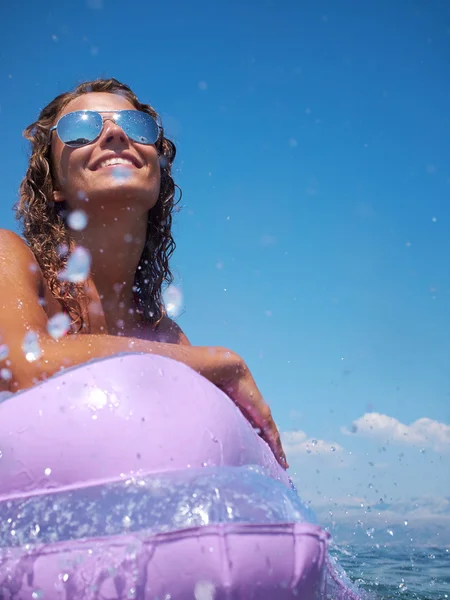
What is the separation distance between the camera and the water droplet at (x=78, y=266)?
10.5 feet

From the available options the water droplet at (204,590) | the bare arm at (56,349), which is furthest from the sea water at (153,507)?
the bare arm at (56,349)

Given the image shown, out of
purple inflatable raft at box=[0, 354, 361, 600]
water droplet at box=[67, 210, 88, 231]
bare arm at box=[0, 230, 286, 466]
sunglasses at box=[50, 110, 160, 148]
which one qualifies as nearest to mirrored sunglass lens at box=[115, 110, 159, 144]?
sunglasses at box=[50, 110, 160, 148]

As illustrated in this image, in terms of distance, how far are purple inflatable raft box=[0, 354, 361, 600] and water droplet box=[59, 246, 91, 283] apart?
4.36ft

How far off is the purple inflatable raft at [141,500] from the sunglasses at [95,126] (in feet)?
5.36

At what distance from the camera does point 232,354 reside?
9.25ft

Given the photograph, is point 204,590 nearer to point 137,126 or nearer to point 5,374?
point 5,374

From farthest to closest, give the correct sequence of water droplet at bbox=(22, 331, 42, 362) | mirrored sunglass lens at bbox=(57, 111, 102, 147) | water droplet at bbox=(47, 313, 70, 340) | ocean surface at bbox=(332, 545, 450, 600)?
1. ocean surface at bbox=(332, 545, 450, 600)
2. mirrored sunglass lens at bbox=(57, 111, 102, 147)
3. water droplet at bbox=(47, 313, 70, 340)
4. water droplet at bbox=(22, 331, 42, 362)

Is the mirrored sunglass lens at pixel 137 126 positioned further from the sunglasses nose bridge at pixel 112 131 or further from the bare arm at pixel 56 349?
the bare arm at pixel 56 349

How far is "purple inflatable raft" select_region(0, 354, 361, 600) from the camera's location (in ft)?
5.11

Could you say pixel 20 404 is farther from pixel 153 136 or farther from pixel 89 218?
pixel 153 136

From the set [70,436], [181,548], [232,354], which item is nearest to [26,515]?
[70,436]

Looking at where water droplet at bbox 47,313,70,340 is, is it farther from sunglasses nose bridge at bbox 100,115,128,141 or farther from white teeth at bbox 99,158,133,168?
sunglasses nose bridge at bbox 100,115,128,141

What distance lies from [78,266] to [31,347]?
3.52 feet

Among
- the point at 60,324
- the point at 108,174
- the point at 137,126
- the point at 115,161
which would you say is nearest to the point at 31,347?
the point at 60,324
